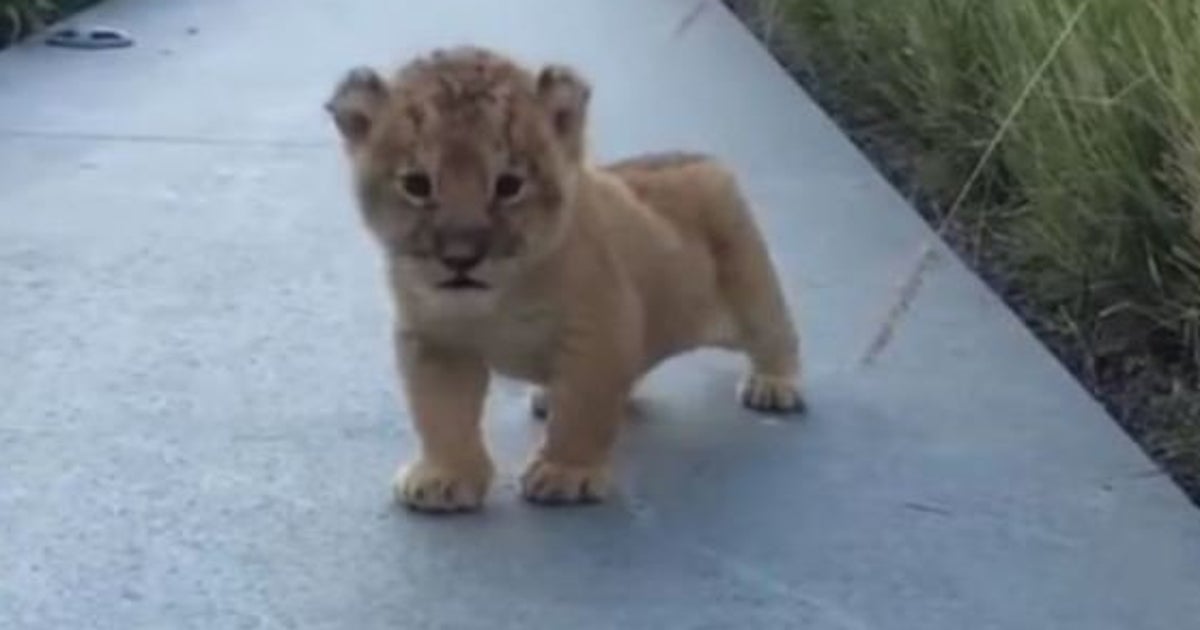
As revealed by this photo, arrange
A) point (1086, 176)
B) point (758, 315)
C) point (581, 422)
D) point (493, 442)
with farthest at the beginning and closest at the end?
point (1086, 176) < point (758, 315) < point (493, 442) < point (581, 422)

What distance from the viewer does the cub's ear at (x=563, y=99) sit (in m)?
5.09

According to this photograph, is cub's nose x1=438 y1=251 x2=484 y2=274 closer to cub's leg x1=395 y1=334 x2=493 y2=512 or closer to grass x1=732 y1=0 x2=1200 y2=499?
cub's leg x1=395 y1=334 x2=493 y2=512

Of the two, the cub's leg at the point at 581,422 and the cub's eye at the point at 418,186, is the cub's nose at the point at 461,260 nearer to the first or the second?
the cub's eye at the point at 418,186

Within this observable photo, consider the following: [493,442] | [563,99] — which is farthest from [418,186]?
[493,442]

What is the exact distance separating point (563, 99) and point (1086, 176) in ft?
5.59

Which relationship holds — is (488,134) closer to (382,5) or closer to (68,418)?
(68,418)

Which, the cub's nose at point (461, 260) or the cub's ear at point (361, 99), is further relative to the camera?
the cub's ear at point (361, 99)

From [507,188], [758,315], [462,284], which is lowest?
[758,315]

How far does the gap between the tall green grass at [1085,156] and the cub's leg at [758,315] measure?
2.29 feet

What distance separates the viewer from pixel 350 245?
717cm

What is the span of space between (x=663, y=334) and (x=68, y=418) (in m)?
1.01

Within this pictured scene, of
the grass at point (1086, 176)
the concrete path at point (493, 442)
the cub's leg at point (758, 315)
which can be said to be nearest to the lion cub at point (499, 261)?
the concrete path at point (493, 442)

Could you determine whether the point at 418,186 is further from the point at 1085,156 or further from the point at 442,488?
the point at 1085,156

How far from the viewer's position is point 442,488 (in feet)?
16.9
